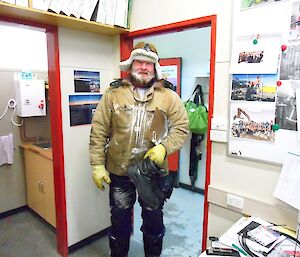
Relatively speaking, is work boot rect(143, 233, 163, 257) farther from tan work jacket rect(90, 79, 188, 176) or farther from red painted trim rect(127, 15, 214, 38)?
red painted trim rect(127, 15, 214, 38)

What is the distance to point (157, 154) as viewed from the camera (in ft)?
5.09

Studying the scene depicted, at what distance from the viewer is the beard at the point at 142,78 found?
1676mm

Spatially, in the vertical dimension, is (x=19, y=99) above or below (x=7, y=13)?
below

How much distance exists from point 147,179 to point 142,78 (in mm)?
642

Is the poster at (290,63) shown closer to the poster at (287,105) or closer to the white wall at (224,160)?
the poster at (287,105)

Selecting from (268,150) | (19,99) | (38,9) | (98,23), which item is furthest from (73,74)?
(268,150)

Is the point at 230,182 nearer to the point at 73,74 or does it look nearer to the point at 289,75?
the point at 289,75

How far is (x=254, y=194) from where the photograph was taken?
150 centimetres

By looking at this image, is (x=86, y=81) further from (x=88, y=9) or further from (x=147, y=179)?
(x=147, y=179)

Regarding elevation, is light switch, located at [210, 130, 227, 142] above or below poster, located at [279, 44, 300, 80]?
below

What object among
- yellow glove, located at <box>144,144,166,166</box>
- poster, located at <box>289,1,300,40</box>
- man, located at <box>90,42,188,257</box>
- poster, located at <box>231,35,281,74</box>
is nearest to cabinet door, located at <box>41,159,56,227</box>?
man, located at <box>90,42,188,257</box>

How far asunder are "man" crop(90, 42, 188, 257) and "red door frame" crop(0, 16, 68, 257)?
1.38 ft

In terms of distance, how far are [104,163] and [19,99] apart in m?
1.47

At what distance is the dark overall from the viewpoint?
178cm
